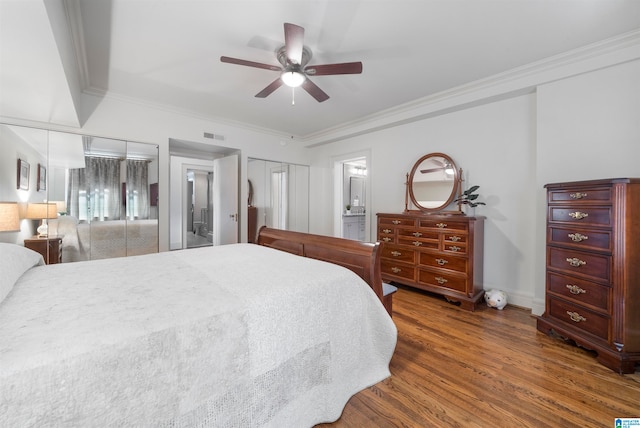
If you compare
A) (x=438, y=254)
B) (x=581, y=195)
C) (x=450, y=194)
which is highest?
(x=450, y=194)

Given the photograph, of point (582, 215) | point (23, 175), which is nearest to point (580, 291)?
point (582, 215)

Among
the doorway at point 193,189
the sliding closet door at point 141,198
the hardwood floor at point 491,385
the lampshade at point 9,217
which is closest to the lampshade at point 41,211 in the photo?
the lampshade at point 9,217

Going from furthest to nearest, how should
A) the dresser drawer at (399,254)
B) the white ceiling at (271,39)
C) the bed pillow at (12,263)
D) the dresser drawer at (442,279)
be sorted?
the dresser drawer at (399,254), the dresser drawer at (442,279), the white ceiling at (271,39), the bed pillow at (12,263)

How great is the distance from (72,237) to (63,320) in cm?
292

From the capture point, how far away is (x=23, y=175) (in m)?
2.68

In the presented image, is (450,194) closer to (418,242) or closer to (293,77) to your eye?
(418,242)

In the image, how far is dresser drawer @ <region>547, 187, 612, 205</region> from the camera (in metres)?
1.87

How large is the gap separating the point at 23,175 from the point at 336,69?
3.37 metres

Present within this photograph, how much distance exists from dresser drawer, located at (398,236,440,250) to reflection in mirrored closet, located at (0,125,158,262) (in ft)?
11.0

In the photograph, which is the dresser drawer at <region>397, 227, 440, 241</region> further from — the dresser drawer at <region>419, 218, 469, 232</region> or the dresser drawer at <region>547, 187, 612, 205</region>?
the dresser drawer at <region>547, 187, 612, 205</region>

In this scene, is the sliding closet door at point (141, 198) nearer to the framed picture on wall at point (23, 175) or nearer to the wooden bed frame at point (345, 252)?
the framed picture on wall at point (23, 175)

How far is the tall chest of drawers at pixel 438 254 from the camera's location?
2811 millimetres

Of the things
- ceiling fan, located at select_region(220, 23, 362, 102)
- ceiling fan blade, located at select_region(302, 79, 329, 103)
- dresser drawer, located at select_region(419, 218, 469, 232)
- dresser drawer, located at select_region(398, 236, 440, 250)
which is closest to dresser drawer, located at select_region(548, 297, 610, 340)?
dresser drawer, located at select_region(419, 218, 469, 232)

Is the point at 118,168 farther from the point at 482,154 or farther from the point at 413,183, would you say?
the point at 482,154
